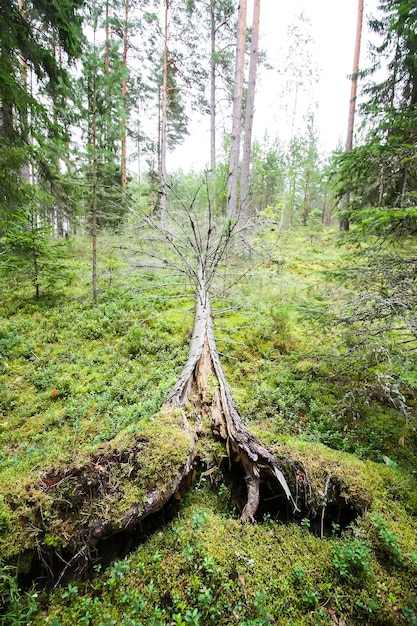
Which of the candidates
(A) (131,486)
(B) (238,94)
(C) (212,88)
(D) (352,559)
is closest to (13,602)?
(A) (131,486)

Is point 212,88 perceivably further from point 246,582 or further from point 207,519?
point 246,582

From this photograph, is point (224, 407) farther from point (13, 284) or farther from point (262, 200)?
point (262, 200)

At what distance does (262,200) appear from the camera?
26.9 meters

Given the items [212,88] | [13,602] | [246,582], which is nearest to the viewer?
[13,602]

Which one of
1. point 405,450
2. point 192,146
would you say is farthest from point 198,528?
point 192,146

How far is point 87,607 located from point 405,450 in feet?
10.9

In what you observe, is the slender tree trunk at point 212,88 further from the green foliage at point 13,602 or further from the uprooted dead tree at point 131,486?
the green foliage at point 13,602

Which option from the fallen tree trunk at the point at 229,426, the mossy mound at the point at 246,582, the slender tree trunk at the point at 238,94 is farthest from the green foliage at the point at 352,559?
the slender tree trunk at the point at 238,94

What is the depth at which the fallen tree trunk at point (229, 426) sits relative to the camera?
2.34 m

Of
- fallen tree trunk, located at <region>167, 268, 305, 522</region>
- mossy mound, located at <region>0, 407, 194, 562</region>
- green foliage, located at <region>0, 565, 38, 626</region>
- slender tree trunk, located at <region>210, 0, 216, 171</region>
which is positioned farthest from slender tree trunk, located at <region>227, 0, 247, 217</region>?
green foliage, located at <region>0, 565, 38, 626</region>

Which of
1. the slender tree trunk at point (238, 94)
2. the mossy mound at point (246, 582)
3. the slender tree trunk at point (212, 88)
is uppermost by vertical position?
the slender tree trunk at point (212, 88)

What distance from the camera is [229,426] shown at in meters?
2.78

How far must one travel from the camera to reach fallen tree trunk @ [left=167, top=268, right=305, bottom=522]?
2.34 metres

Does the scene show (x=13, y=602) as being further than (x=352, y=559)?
No
